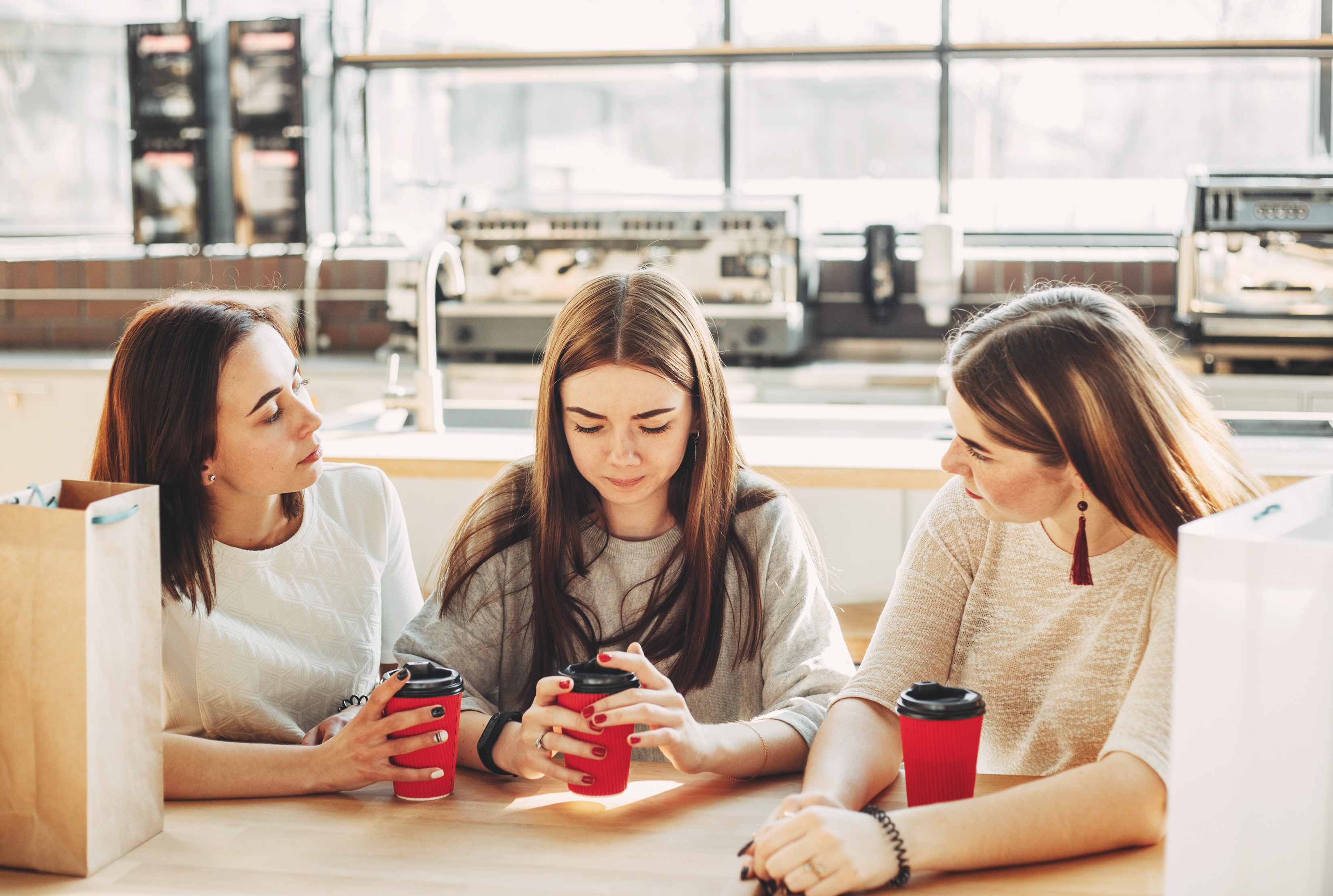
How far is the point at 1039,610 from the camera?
122 centimetres

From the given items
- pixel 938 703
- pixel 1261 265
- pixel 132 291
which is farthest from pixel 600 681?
pixel 132 291

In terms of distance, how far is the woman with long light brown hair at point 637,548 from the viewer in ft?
4.30

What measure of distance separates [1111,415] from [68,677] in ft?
2.74

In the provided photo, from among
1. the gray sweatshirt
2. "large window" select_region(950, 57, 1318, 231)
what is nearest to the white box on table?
the gray sweatshirt

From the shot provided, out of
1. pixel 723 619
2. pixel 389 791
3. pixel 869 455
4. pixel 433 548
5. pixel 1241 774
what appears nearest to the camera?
pixel 1241 774

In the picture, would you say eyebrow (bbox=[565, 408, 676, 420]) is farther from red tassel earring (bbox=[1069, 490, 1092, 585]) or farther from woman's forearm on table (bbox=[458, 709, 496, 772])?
red tassel earring (bbox=[1069, 490, 1092, 585])

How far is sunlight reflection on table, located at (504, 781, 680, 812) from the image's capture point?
1013 mm

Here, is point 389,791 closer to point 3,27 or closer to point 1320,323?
point 1320,323

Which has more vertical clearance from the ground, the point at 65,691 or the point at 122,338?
the point at 122,338

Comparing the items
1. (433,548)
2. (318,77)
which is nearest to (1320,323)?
(433,548)

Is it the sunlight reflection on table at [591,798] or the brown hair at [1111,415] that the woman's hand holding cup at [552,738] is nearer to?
the sunlight reflection on table at [591,798]

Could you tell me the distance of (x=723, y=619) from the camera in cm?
136

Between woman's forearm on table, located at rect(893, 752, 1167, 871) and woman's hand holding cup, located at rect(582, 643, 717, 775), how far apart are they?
0.21 meters

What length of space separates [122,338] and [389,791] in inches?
22.0
